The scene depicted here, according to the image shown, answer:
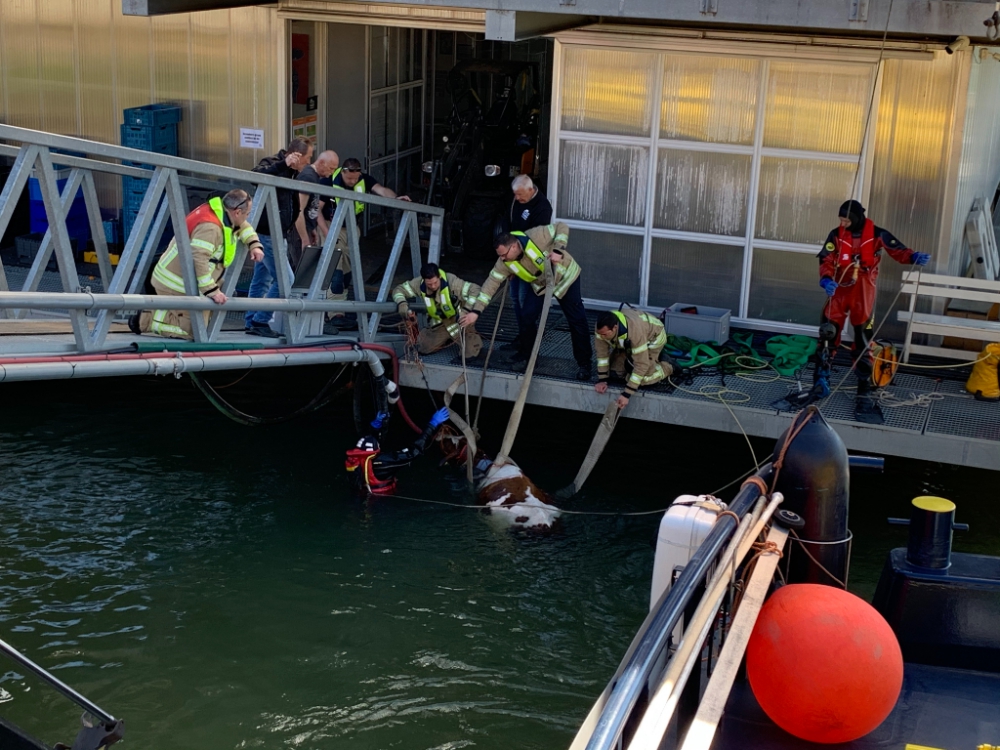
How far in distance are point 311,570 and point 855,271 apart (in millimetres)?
4731

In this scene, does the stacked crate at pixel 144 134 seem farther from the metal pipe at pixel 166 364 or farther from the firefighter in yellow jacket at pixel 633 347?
the firefighter in yellow jacket at pixel 633 347

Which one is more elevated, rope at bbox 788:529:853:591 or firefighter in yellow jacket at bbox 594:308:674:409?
firefighter in yellow jacket at bbox 594:308:674:409

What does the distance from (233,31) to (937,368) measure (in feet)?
25.0

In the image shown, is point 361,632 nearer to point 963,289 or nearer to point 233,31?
point 963,289

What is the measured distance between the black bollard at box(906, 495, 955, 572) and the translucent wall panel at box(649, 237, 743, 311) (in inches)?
226

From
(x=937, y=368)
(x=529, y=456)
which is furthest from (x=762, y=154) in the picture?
(x=529, y=456)

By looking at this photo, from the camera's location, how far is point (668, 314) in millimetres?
10297

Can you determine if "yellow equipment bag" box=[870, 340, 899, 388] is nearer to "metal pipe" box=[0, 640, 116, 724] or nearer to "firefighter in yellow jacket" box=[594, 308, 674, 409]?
"firefighter in yellow jacket" box=[594, 308, 674, 409]

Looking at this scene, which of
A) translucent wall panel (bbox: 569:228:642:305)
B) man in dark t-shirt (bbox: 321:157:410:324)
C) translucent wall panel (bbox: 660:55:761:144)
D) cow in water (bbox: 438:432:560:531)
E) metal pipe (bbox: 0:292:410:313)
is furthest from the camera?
translucent wall panel (bbox: 569:228:642:305)

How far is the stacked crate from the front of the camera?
1183 cm

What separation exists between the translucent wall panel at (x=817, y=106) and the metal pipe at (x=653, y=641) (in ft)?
19.7

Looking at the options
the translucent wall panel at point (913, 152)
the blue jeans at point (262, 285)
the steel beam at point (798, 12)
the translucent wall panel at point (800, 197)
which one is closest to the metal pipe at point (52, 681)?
the blue jeans at point (262, 285)

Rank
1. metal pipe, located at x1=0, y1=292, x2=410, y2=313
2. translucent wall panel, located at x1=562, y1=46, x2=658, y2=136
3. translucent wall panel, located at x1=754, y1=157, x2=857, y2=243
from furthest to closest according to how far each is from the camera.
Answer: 1. translucent wall panel, located at x1=562, y1=46, x2=658, y2=136
2. translucent wall panel, located at x1=754, y1=157, x2=857, y2=243
3. metal pipe, located at x1=0, y1=292, x2=410, y2=313

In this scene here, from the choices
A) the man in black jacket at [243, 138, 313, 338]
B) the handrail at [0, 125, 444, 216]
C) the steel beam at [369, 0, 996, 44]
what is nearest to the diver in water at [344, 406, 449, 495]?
the man in black jacket at [243, 138, 313, 338]
